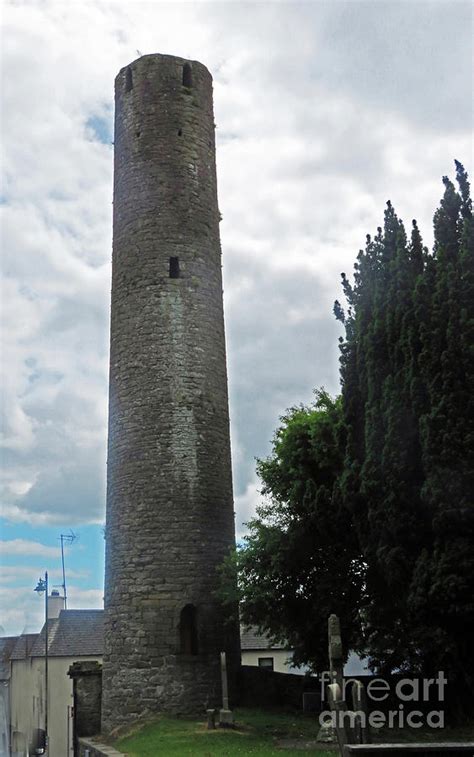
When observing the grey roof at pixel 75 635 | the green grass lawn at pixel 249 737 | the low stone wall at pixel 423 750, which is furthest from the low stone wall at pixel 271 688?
the grey roof at pixel 75 635

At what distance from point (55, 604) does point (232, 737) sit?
2690cm

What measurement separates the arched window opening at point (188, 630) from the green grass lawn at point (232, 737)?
1786 mm

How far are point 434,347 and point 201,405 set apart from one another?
7733 mm

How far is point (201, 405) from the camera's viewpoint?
2170 centimetres

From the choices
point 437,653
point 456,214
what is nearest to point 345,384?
point 456,214

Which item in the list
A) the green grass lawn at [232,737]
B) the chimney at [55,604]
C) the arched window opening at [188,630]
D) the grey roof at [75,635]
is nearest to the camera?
the green grass lawn at [232,737]

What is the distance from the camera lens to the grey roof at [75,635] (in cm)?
3672

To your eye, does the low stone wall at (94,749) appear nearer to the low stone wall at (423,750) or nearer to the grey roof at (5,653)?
the low stone wall at (423,750)

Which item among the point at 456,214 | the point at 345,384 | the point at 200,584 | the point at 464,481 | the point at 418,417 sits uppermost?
the point at 456,214

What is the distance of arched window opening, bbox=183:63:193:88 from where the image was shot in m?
24.1

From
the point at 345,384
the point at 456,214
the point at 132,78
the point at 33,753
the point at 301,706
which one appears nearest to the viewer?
the point at 33,753

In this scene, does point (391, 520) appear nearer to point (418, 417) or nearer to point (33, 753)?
point (418, 417)

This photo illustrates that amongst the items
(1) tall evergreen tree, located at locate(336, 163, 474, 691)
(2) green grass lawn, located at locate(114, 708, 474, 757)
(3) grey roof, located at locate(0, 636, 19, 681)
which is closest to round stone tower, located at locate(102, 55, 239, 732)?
(2) green grass lawn, located at locate(114, 708, 474, 757)

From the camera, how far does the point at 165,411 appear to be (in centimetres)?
2122
